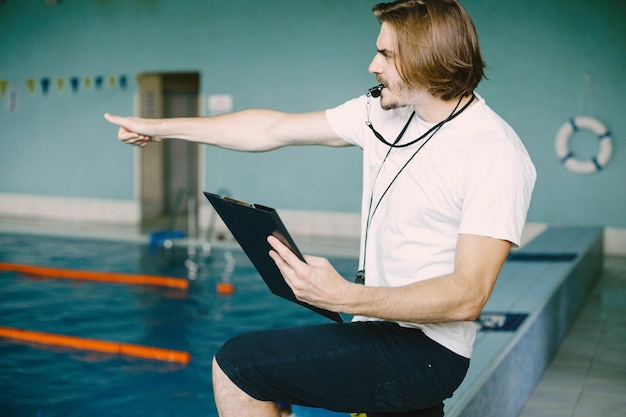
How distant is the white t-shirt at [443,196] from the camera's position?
1403 mm

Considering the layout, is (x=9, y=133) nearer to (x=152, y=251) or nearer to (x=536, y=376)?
(x=152, y=251)

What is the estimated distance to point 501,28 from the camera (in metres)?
9.31

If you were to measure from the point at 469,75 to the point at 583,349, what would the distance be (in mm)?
3687

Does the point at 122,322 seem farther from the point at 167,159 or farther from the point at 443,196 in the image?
the point at 167,159

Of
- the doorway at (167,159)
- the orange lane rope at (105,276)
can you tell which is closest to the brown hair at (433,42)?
the orange lane rope at (105,276)

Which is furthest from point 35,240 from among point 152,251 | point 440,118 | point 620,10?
point 440,118

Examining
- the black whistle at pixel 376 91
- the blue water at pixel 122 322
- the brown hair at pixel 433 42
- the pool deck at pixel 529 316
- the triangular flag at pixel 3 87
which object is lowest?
the blue water at pixel 122 322

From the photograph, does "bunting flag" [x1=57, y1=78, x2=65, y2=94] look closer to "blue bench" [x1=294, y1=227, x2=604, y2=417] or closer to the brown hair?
"blue bench" [x1=294, y1=227, x2=604, y2=417]

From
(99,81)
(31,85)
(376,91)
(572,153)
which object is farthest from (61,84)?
(376,91)

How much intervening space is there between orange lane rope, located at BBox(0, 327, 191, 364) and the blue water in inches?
2.9

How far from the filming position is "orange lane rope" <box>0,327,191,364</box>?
4891mm

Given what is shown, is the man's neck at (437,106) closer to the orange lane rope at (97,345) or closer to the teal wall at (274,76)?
the orange lane rope at (97,345)

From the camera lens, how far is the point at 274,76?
10.6 meters

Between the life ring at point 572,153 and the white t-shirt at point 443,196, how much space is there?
788cm
